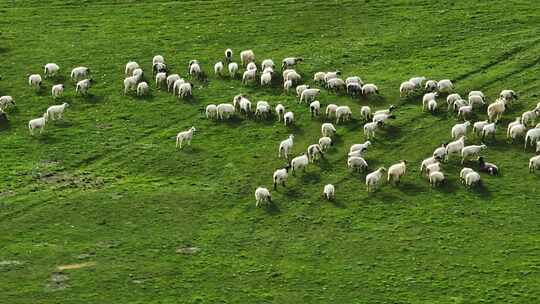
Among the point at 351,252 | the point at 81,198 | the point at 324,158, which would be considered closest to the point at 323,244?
the point at 351,252

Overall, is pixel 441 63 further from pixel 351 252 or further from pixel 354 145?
pixel 351 252

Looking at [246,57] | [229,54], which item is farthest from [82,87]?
[246,57]

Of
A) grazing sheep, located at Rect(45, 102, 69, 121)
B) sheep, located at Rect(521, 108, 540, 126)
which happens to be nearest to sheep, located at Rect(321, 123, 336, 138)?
sheep, located at Rect(521, 108, 540, 126)

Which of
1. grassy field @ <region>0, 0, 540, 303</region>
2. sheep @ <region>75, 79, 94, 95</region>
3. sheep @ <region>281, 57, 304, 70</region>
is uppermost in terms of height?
sheep @ <region>281, 57, 304, 70</region>

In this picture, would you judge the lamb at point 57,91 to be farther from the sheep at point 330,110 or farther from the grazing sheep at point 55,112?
the sheep at point 330,110

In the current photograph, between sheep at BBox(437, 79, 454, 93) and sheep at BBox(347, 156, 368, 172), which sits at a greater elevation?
sheep at BBox(437, 79, 454, 93)

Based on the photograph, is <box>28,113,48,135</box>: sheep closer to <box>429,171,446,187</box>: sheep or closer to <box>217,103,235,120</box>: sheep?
<box>217,103,235,120</box>: sheep
